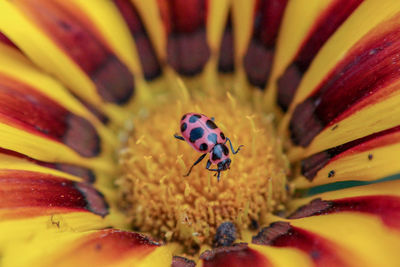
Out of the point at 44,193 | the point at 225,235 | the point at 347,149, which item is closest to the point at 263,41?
the point at 347,149

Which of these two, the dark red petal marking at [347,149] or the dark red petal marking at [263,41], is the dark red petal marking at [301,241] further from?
the dark red petal marking at [263,41]

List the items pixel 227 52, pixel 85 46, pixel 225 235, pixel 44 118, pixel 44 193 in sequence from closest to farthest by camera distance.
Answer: pixel 44 193
pixel 225 235
pixel 44 118
pixel 85 46
pixel 227 52

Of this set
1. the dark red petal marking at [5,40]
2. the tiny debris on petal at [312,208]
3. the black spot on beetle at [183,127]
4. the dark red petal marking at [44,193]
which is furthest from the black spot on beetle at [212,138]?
the dark red petal marking at [5,40]

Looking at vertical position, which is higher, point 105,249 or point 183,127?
point 183,127

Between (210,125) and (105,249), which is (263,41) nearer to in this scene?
(210,125)

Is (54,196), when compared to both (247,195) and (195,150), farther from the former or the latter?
(247,195)

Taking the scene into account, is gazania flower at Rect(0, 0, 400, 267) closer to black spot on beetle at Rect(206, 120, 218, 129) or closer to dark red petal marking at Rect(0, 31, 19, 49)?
dark red petal marking at Rect(0, 31, 19, 49)
